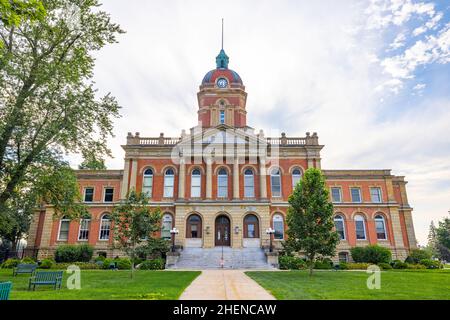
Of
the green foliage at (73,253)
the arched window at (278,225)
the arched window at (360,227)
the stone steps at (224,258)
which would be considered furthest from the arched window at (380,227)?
the green foliage at (73,253)

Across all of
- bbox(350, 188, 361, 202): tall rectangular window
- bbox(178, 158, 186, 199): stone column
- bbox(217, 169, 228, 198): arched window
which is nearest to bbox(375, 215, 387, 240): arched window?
bbox(350, 188, 361, 202): tall rectangular window

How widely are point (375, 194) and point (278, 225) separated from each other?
40.8 feet

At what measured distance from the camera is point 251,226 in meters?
32.2

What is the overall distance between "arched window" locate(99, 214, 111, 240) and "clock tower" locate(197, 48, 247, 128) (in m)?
16.7

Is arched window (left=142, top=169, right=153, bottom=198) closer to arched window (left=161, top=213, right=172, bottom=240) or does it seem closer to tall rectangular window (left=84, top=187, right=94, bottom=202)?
arched window (left=161, top=213, right=172, bottom=240)

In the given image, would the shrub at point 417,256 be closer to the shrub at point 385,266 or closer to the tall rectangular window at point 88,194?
the shrub at point 385,266

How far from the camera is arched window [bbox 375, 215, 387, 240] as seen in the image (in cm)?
3381

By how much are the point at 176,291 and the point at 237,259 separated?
1780cm

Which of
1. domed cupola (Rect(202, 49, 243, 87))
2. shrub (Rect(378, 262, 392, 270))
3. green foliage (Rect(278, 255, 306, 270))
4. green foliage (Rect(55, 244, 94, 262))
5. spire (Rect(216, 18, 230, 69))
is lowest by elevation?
shrub (Rect(378, 262, 392, 270))

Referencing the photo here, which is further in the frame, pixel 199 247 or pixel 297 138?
pixel 297 138

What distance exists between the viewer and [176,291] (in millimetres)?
10789
